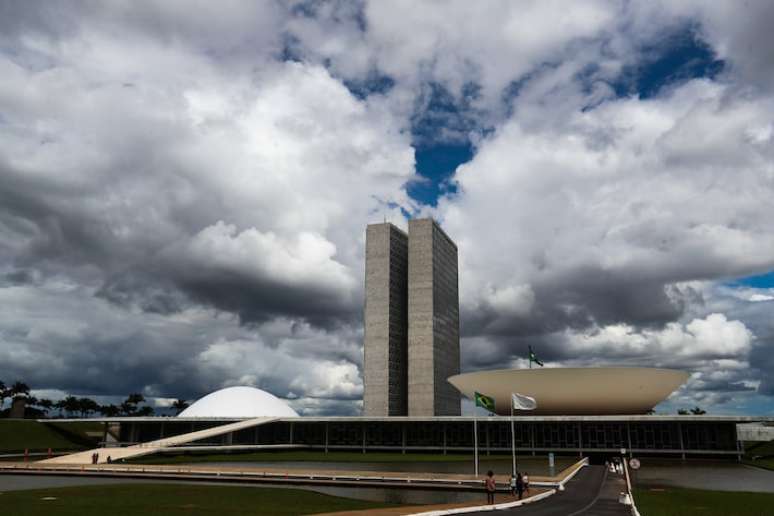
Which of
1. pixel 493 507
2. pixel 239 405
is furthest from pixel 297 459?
pixel 239 405

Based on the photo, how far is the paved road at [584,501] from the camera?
24531mm

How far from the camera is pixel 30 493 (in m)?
29.8

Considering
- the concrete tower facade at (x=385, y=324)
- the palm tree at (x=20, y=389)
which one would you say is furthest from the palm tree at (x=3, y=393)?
the concrete tower facade at (x=385, y=324)

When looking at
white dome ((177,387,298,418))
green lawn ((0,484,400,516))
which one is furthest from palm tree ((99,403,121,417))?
green lawn ((0,484,400,516))

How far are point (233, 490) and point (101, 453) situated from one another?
33.5 m

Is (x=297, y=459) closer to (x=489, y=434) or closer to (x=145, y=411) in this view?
(x=489, y=434)

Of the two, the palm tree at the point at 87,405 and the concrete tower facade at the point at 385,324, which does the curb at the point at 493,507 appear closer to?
the concrete tower facade at the point at 385,324

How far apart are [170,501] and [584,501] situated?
60.7 feet

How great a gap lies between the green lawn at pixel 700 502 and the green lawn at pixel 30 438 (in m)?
73.7

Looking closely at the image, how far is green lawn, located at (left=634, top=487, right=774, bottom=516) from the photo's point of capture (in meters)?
24.0

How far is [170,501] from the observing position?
90.7ft

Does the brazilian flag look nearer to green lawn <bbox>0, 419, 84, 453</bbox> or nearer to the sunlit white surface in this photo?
the sunlit white surface

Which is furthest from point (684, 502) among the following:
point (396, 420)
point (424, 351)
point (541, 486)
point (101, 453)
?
point (424, 351)

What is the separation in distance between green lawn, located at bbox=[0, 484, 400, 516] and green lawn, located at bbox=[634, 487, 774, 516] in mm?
11403
